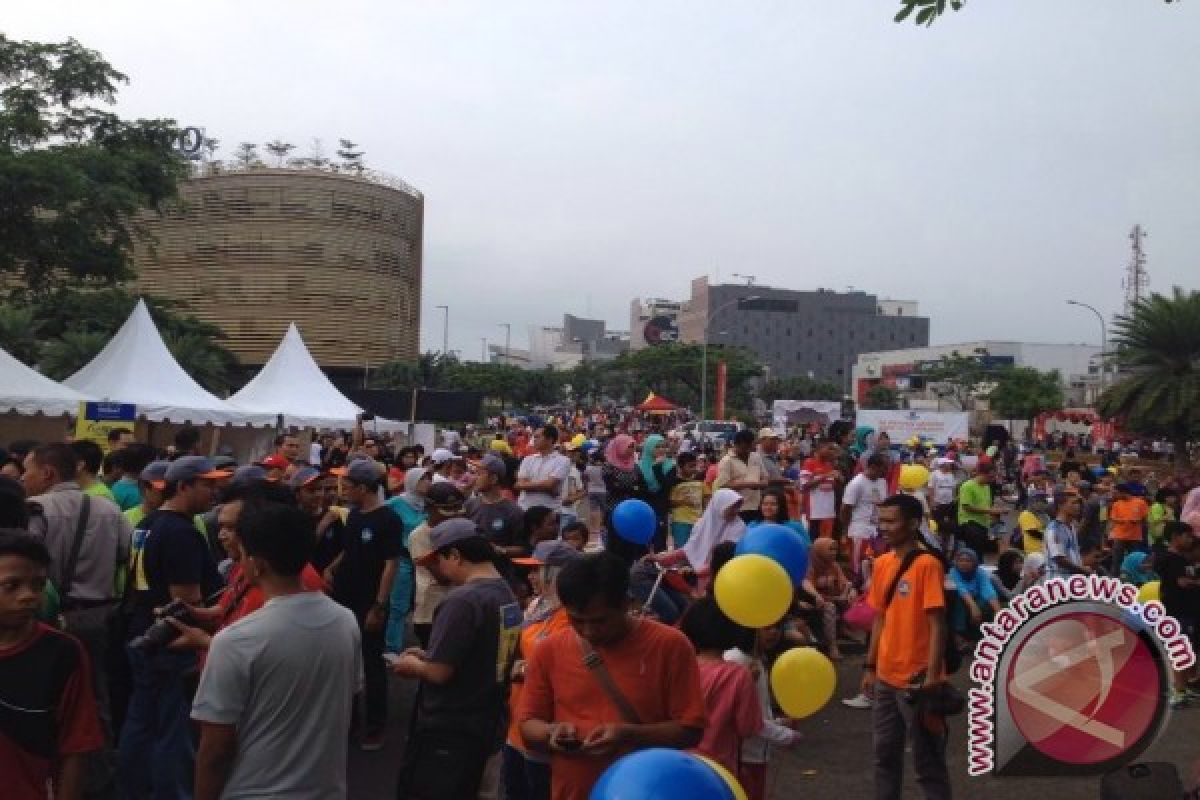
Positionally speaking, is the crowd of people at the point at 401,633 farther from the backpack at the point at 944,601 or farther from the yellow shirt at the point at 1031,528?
the yellow shirt at the point at 1031,528

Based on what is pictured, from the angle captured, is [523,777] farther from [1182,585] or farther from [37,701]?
[1182,585]

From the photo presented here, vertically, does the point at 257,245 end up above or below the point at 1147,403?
above

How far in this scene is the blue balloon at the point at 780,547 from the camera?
5422 millimetres

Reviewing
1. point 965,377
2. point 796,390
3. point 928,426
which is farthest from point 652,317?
point 928,426

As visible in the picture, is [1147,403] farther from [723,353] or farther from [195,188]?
[195,188]

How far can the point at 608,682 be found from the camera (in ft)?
9.89

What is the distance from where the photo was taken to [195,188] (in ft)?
195

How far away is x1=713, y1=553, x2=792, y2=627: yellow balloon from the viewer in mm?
3967

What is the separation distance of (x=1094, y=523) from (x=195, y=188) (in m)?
56.7

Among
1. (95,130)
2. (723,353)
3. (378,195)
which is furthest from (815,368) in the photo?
(95,130)

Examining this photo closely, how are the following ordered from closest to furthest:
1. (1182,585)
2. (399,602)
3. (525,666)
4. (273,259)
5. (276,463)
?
(525,666) < (399,602) < (1182,585) < (276,463) < (273,259)

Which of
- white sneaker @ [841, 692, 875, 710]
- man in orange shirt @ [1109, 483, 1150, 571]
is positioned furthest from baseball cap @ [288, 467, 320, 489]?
man in orange shirt @ [1109, 483, 1150, 571]

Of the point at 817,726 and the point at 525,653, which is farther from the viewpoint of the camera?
the point at 817,726

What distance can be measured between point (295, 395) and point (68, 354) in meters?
8.25
